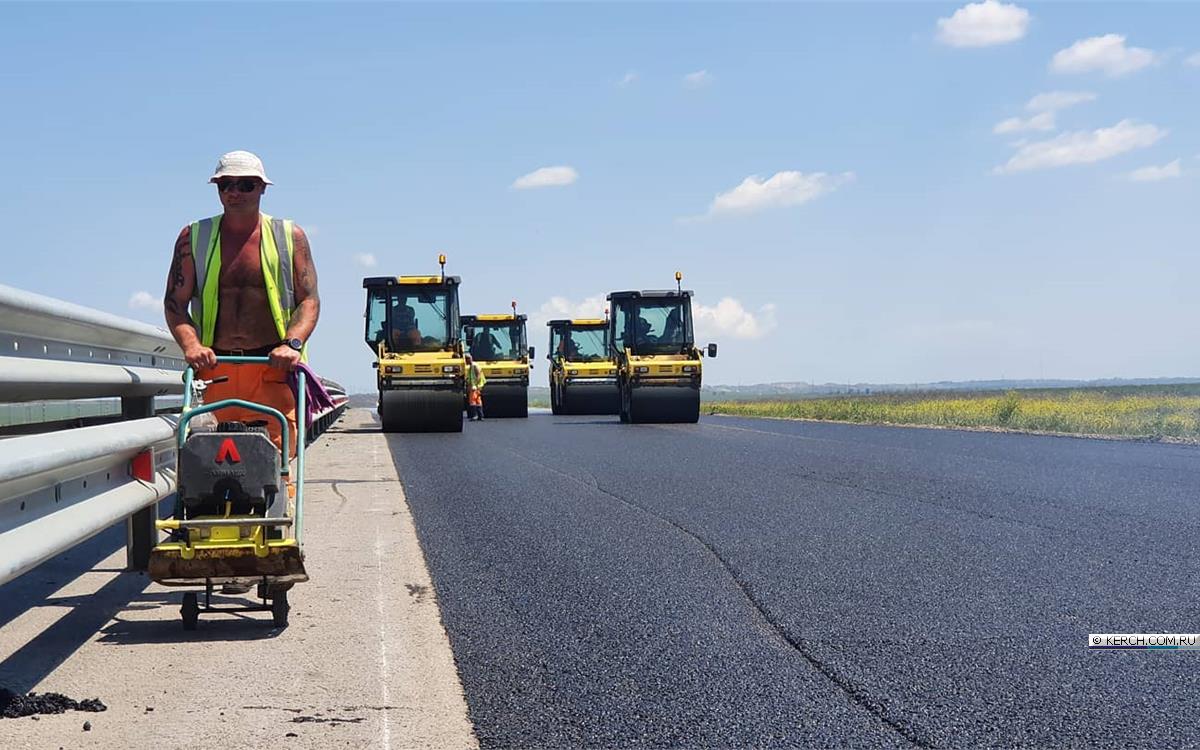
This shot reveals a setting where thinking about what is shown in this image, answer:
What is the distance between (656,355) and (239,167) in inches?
874

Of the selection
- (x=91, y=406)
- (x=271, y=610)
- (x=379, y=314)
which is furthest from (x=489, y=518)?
(x=379, y=314)

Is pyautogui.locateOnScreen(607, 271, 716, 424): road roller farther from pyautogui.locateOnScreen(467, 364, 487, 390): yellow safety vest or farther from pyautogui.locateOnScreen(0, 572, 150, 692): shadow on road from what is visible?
pyautogui.locateOnScreen(0, 572, 150, 692): shadow on road

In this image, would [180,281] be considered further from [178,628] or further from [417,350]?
[417,350]

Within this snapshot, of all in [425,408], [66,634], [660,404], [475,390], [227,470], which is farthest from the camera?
[475,390]

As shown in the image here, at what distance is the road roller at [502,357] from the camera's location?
32.5 meters

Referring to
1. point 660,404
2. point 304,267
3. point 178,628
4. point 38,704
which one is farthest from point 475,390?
point 38,704

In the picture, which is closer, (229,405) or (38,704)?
(38,704)

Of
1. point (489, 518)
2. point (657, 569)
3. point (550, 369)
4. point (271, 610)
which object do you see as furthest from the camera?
point (550, 369)

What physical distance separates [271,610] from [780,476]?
7.37 m

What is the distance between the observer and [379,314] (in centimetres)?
2481

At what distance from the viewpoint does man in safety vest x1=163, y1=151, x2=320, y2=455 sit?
5.58m

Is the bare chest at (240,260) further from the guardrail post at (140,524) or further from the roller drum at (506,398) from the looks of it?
the roller drum at (506,398)

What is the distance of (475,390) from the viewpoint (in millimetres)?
31172

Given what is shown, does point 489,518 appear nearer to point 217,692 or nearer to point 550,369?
point 217,692
